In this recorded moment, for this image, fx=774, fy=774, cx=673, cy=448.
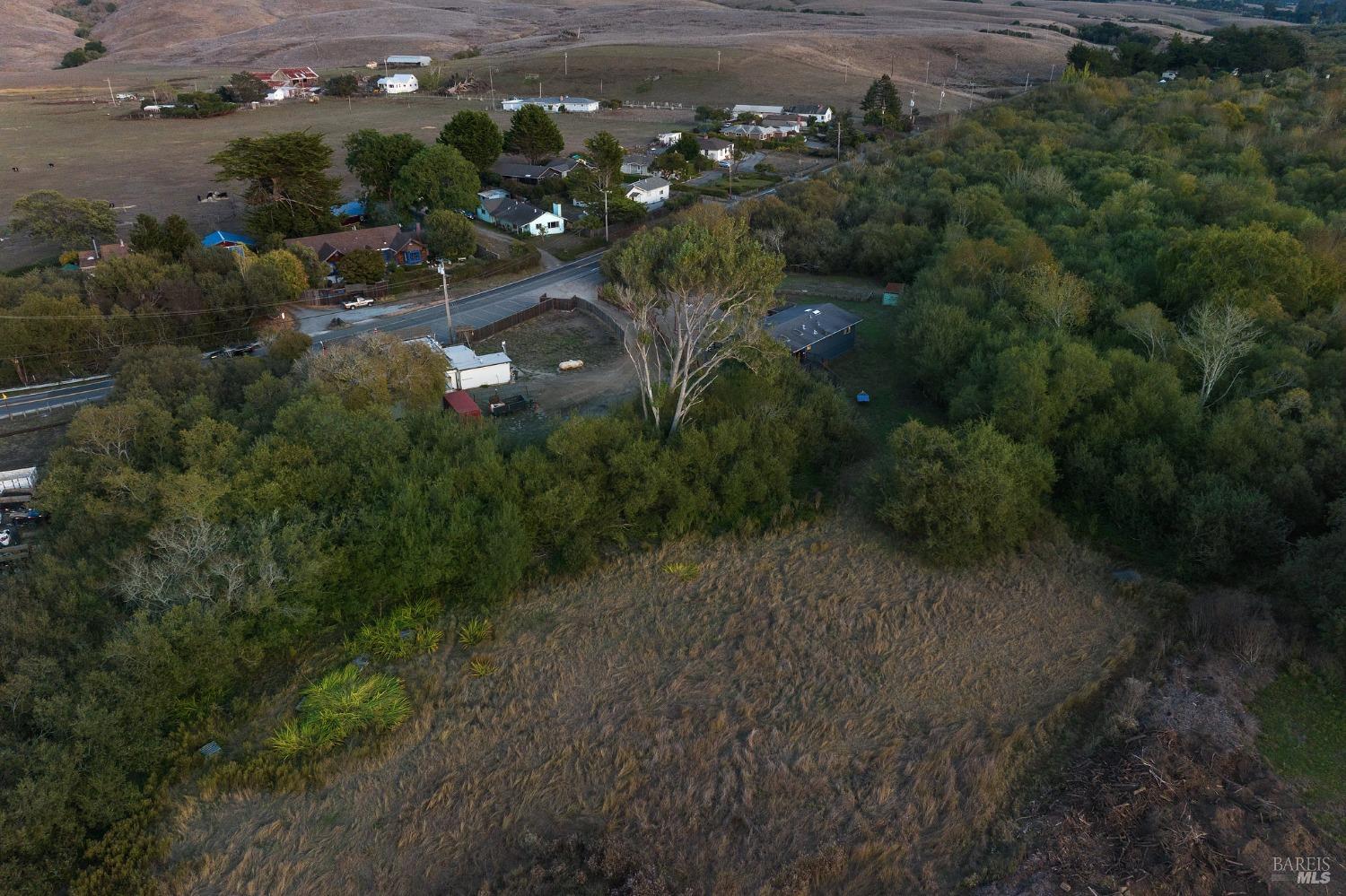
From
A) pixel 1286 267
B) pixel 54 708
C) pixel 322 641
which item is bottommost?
pixel 322 641

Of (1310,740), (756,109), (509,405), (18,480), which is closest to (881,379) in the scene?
(509,405)

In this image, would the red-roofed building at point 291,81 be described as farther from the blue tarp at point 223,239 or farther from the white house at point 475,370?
the white house at point 475,370

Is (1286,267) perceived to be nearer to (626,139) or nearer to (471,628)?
(471,628)

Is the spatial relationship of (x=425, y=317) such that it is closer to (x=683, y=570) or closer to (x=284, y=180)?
(x=284, y=180)

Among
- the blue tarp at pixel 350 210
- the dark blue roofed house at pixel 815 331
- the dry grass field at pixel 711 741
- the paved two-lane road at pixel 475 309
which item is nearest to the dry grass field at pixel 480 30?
the blue tarp at pixel 350 210

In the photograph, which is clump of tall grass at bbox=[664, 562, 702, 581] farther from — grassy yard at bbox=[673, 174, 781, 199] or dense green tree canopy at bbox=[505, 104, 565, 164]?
dense green tree canopy at bbox=[505, 104, 565, 164]

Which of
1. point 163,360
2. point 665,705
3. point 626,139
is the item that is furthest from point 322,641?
point 626,139

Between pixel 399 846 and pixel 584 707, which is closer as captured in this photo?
pixel 399 846
